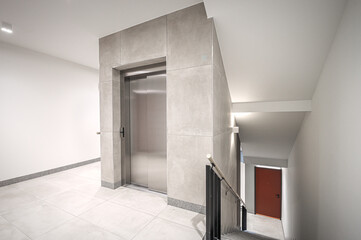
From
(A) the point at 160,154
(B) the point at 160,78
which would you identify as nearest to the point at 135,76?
(B) the point at 160,78

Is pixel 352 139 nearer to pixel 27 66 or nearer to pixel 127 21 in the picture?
pixel 127 21

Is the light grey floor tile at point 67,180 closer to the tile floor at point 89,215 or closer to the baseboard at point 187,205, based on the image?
the tile floor at point 89,215

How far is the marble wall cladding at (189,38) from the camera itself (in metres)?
2.18

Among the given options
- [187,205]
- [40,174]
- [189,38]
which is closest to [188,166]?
[187,205]

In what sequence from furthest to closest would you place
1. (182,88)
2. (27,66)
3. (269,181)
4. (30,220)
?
(269,181) < (27,66) < (182,88) < (30,220)

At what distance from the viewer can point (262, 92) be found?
10.2ft

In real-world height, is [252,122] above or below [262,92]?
below

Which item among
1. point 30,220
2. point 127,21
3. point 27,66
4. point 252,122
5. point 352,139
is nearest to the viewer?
point 352,139

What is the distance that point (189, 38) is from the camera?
2.29 meters

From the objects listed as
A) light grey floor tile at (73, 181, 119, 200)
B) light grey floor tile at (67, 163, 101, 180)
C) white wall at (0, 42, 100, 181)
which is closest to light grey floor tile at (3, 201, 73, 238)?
light grey floor tile at (73, 181, 119, 200)

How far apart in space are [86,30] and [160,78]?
1.63 m

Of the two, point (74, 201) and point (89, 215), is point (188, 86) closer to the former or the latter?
point (89, 215)

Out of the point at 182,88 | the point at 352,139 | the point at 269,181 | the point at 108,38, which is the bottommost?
the point at 269,181

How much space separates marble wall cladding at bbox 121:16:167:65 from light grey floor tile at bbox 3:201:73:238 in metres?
2.57
